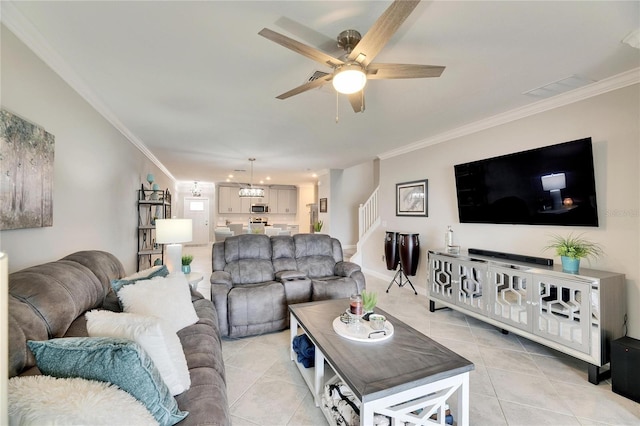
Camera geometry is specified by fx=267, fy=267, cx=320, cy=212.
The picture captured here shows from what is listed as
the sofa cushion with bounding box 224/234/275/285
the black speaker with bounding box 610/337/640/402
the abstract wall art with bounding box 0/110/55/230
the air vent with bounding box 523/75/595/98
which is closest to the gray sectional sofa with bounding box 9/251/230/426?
the abstract wall art with bounding box 0/110/55/230

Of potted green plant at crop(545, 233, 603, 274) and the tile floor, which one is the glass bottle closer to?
the tile floor

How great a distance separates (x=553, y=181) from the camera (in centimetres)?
263

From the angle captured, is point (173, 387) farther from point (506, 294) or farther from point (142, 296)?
point (506, 294)

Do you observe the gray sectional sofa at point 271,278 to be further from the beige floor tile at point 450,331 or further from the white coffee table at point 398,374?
the white coffee table at point 398,374

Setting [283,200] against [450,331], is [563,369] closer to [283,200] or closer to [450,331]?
[450,331]

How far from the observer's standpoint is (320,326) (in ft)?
6.42

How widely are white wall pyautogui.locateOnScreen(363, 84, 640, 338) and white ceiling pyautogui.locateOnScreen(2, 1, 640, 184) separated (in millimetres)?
316

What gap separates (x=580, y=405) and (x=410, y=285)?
2.77 metres

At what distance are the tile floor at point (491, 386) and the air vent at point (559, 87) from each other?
2.51 meters

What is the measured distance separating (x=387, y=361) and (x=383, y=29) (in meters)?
1.75

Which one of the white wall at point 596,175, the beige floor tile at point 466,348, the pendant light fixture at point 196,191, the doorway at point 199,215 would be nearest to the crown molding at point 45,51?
the beige floor tile at point 466,348

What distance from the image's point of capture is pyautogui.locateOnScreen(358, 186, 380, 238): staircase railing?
229 inches

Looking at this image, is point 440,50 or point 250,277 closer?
point 440,50

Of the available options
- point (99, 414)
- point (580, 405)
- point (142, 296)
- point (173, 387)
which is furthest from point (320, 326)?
point (580, 405)
